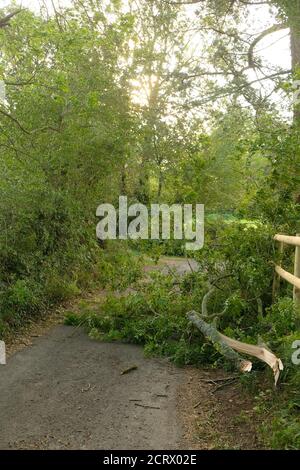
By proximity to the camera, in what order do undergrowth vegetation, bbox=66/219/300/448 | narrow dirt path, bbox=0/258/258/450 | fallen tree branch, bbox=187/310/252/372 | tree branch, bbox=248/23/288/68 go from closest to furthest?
narrow dirt path, bbox=0/258/258/450 → fallen tree branch, bbox=187/310/252/372 → undergrowth vegetation, bbox=66/219/300/448 → tree branch, bbox=248/23/288/68

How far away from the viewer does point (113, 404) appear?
4789 mm

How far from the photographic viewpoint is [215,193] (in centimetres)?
1123

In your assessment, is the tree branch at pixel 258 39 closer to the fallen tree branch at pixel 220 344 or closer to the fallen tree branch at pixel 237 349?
the fallen tree branch at pixel 220 344

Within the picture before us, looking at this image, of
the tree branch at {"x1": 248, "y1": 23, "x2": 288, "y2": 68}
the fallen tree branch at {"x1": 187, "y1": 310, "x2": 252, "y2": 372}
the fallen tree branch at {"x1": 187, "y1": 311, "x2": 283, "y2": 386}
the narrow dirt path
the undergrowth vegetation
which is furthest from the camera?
the tree branch at {"x1": 248, "y1": 23, "x2": 288, "y2": 68}

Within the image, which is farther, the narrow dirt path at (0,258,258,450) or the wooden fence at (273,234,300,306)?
the wooden fence at (273,234,300,306)

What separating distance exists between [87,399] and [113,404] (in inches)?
12.4

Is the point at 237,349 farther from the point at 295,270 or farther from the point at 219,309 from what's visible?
the point at 219,309

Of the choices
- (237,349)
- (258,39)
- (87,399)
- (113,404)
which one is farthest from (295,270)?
(258,39)

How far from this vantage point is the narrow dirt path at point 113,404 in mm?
4055

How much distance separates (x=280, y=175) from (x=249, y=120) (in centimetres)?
590

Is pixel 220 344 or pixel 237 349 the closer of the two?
pixel 237 349

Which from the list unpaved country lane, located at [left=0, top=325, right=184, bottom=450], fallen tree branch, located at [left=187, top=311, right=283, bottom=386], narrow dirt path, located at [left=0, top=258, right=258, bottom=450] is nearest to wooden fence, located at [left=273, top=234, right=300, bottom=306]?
fallen tree branch, located at [left=187, top=311, right=283, bottom=386]

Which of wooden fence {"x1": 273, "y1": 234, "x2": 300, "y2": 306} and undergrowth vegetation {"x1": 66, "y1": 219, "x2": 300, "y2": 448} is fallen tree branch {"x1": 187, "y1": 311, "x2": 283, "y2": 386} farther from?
wooden fence {"x1": 273, "y1": 234, "x2": 300, "y2": 306}

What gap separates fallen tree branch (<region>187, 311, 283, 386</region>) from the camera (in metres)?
4.41
